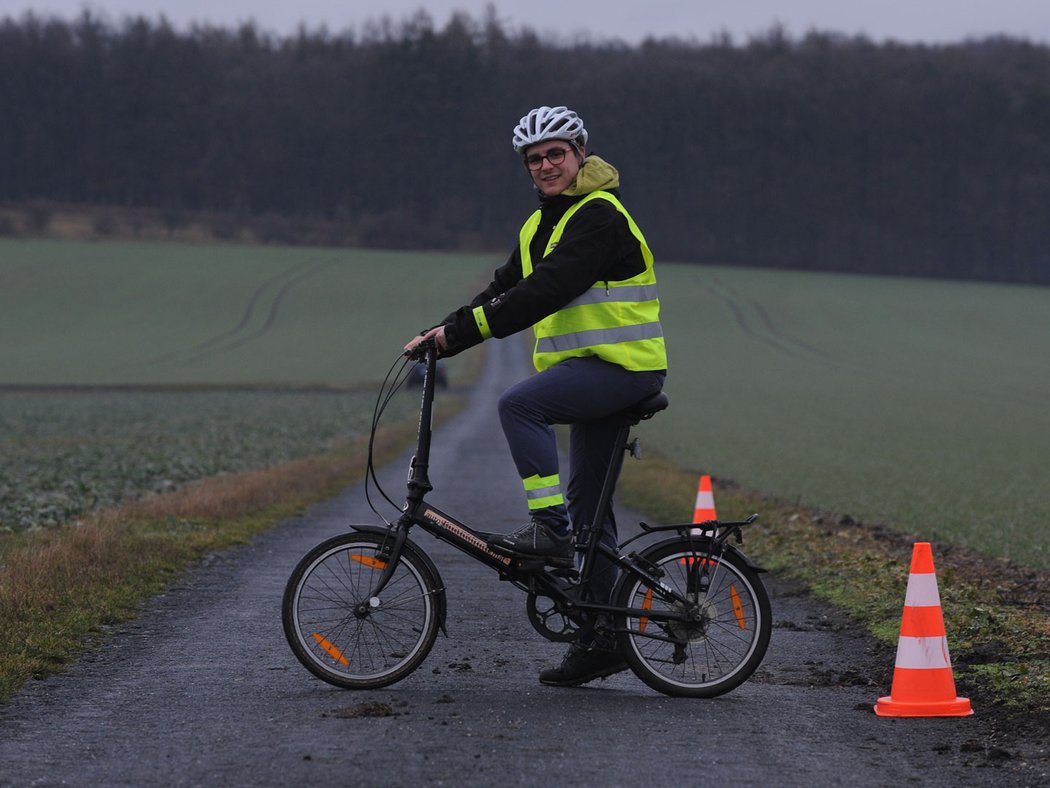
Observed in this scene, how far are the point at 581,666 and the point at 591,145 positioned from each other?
112 meters

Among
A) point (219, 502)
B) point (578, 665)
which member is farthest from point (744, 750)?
point (219, 502)

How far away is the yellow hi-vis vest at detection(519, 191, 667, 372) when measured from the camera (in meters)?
6.16

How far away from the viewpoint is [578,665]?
635 centimetres

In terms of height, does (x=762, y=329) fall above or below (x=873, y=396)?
below

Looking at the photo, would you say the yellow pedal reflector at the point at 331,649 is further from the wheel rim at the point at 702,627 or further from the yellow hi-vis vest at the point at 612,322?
the yellow hi-vis vest at the point at 612,322

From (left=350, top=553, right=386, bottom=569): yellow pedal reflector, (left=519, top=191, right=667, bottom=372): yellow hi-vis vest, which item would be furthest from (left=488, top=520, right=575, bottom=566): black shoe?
(left=519, top=191, right=667, bottom=372): yellow hi-vis vest

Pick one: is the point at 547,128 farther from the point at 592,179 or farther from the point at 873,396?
the point at 873,396

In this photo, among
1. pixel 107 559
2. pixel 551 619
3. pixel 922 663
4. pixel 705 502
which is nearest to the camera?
pixel 922 663

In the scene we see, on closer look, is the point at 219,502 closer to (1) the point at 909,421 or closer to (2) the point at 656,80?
(1) the point at 909,421

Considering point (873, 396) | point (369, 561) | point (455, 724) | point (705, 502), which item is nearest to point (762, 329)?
point (873, 396)

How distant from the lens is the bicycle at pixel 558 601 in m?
6.26

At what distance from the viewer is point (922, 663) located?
19.4 feet

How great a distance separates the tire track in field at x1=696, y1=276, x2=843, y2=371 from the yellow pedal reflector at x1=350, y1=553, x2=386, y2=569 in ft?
196

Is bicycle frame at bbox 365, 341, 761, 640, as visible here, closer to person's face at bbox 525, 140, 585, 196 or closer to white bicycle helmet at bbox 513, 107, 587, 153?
person's face at bbox 525, 140, 585, 196
